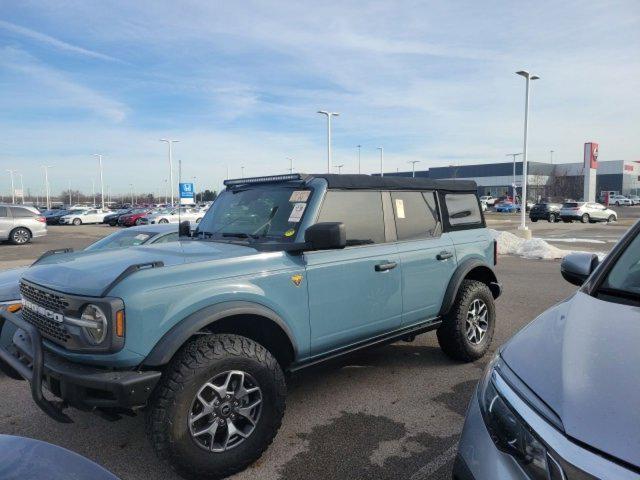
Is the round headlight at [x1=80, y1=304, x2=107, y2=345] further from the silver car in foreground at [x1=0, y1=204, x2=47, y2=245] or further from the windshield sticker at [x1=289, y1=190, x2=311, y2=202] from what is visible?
the silver car in foreground at [x1=0, y1=204, x2=47, y2=245]

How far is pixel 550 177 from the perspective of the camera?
79438 millimetres

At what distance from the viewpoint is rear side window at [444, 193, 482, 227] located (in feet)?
16.8

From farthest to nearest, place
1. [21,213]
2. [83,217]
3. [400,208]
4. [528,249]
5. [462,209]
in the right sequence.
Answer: [83,217], [21,213], [528,249], [462,209], [400,208]

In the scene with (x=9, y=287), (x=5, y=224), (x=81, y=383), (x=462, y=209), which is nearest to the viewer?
(x=81, y=383)

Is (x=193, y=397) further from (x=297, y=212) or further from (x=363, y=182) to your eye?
(x=363, y=182)

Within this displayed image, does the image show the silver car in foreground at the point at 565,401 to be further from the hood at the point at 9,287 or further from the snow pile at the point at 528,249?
the snow pile at the point at 528,249

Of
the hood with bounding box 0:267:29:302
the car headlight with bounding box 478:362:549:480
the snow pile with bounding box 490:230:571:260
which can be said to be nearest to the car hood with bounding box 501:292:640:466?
the car headlight with bounding box 478:362:549:480

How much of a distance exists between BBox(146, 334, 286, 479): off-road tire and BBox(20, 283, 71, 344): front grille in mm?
684

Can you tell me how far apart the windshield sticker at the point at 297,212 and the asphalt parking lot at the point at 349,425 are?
1175 millimetres

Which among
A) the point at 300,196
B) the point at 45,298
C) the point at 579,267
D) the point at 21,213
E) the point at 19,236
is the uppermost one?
the point at 300,196

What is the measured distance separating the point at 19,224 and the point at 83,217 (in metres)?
22.5

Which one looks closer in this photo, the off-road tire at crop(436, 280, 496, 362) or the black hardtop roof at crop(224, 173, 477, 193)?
the black hardtop roof at crop(224, 173, 477, 193)

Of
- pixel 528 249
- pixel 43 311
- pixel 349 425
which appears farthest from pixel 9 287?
pixel 528 249

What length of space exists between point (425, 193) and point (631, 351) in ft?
10.2
